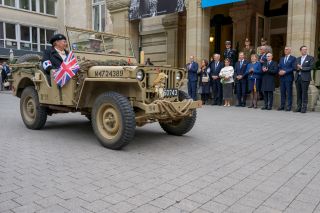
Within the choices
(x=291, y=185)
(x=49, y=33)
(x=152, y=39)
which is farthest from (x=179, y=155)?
(x=49, y=33)

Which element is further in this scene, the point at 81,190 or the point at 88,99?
the point at 88,99

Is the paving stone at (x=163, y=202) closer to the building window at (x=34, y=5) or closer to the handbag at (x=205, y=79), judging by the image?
the handbag at (x=205, y=79)

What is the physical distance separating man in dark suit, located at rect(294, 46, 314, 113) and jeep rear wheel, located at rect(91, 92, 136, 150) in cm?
700

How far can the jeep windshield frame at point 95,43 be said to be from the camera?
6.47 meters

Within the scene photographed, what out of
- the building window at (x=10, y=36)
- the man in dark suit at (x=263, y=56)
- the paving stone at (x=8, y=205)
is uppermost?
the building window at (x=10, y=36)

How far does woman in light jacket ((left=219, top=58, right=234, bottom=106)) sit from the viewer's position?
11.6 metres

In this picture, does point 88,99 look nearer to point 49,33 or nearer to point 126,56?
point 126,56

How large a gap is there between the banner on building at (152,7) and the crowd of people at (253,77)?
10.8 feet

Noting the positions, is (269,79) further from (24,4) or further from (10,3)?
(24,4)

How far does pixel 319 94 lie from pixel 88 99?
8789 millimetres

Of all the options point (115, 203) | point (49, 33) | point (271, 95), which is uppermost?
point (49, 33)

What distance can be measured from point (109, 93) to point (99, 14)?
19.1 metres

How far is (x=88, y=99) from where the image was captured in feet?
18.6

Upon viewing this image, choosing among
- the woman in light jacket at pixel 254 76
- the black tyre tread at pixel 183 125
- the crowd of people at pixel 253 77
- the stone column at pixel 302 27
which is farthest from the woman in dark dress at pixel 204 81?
the black tyre tread at pixel 183 125
